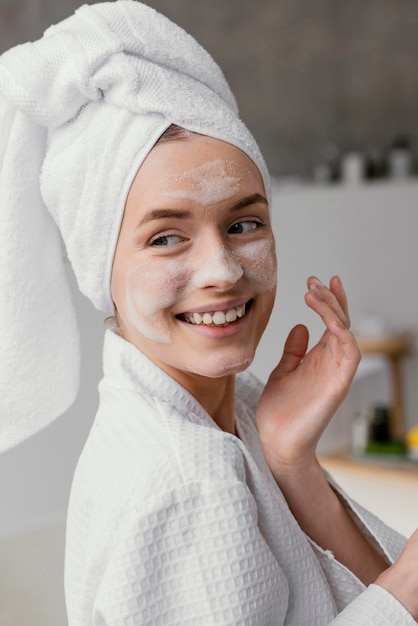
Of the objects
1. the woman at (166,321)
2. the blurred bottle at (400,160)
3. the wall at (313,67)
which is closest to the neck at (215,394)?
the woman at (166,321)

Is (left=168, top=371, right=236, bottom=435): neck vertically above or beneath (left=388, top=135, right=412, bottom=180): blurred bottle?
beneath

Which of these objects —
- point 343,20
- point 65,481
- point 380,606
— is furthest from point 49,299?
point 343,20

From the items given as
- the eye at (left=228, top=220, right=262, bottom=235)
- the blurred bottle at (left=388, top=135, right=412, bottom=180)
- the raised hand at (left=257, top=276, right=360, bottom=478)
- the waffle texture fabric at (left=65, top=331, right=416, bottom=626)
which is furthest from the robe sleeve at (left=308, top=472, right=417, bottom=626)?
the blurred bottle at (left=388, top=135, right=412, bottom=180)

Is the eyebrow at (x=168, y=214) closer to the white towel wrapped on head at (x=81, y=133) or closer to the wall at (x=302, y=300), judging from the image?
the white towel wrapped on head at (x=81, y=133)

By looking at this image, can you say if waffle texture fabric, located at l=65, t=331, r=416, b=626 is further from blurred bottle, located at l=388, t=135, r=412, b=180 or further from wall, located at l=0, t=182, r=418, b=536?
blurred bottle, located at l=388, t=135, r=412, b=180

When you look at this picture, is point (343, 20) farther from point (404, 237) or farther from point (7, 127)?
point (7, 127)

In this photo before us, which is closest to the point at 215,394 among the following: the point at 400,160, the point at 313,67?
the point at 400,160

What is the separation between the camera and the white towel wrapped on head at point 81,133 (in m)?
0.84

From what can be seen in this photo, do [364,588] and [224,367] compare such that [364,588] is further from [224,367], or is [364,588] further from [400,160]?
[400,160]

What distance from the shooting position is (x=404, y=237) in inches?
142

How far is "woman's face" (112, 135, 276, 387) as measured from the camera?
0.83 meters

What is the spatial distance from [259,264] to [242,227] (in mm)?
40

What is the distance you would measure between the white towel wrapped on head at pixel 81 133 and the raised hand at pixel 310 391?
169mm

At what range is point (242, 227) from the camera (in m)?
0.88
